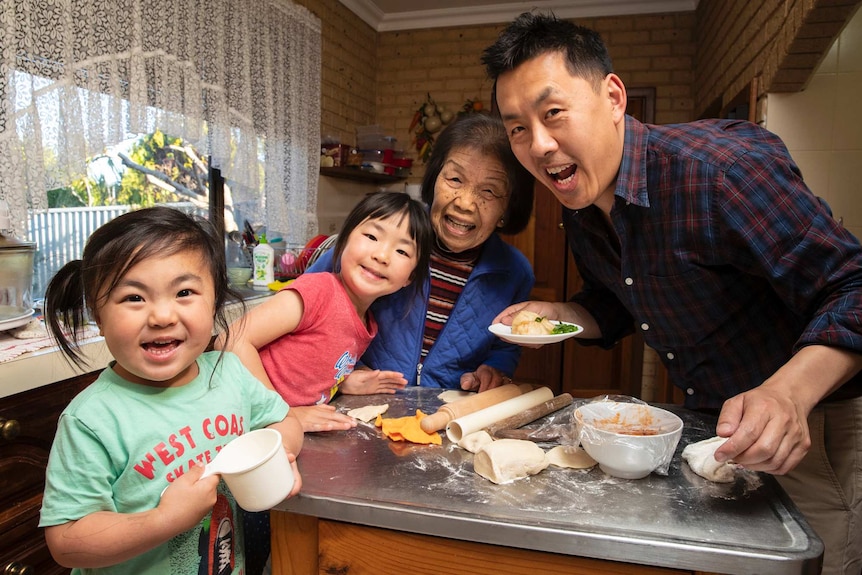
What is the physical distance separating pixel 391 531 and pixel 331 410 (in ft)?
1.43

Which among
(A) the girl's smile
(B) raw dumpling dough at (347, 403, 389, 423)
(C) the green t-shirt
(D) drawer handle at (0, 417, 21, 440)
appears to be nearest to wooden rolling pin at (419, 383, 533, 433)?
(B) raw dumpling dough at (347, 403, 389, 423)

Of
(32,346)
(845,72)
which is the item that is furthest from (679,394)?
(32,346)

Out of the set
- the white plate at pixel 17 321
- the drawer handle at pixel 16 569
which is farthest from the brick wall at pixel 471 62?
the drawer handle at pixel 16 569

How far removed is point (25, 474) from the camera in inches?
61.2

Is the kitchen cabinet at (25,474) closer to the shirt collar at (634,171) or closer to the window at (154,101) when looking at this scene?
the window at (154,101)

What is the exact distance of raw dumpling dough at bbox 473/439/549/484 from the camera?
39.2 inches

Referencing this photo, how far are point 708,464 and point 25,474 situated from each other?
5.58 ft

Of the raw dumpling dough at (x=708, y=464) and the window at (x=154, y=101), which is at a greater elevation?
the window at (x=154, y=101)

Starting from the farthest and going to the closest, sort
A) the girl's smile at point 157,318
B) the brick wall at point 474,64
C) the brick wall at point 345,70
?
the brick wall at point 474,64
the brick wall at point 345,70
the girl's smile at point 157,318

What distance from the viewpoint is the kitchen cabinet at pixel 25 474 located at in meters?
1.50

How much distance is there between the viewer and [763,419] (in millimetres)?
914

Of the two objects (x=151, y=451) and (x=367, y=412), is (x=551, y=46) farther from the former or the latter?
(x=151, y=451)

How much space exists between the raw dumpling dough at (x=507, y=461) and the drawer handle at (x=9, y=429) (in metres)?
1.24

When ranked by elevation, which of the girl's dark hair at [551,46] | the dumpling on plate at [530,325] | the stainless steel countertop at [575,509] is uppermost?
the girl's dark hair at [551,46]
